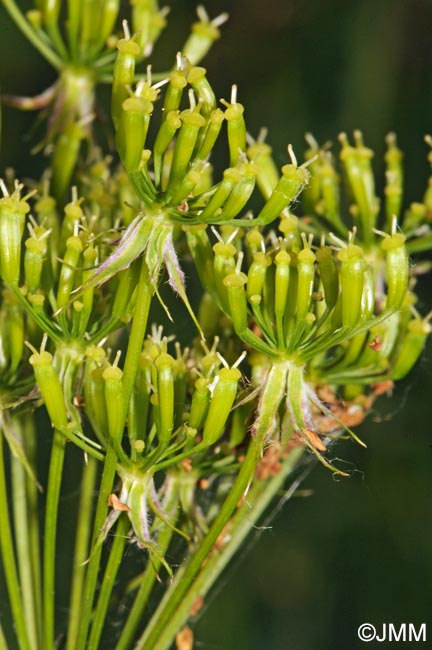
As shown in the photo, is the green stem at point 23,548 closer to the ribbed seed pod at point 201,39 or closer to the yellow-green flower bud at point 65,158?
the yellow-green flower bud at point 65,158

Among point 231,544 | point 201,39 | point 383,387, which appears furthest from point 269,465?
point 201,39

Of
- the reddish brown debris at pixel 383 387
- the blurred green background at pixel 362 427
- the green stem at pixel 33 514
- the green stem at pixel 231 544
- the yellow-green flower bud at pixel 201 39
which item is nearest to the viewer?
the green stem at pixel 231 544

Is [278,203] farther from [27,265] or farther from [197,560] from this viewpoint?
[197,560]

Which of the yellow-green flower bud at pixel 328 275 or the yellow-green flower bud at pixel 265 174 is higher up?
the yellow-green flower bud at pixel 265 174

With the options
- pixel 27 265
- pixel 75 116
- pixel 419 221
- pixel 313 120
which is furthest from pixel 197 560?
pixel 313 120

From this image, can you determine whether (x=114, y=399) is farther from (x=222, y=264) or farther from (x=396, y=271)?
(x=396, y=271)

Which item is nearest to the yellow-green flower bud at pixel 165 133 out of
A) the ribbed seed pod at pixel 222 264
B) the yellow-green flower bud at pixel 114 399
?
the ribbed seed pod at pixel 222 264
